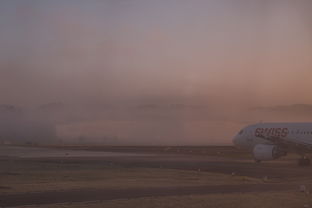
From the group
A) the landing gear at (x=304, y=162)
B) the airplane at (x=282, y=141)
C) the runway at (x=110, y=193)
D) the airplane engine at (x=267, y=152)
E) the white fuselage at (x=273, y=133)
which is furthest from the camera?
the white fuselage at (x=273, y=133)

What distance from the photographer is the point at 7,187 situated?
936 inches

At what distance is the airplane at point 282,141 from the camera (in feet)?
162

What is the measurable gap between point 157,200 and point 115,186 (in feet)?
18.8

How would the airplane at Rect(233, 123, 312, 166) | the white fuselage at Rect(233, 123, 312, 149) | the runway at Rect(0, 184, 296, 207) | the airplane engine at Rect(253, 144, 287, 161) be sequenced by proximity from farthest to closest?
the white fuselage at Rect(233, 123, 312, 149), the airplane at Rect(233, 123, 312, 166), the airplane engine at Rect(253, 144, 287, 161), the runway at Rect(0, 184, 296, 207)

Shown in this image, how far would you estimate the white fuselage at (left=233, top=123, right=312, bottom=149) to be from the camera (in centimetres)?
5044

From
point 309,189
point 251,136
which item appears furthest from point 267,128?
point 309,189

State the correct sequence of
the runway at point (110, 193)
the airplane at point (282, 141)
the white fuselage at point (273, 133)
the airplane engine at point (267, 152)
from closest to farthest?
the runway at point (110, 193)
the airplane engine at point (267, 152)
the airplane at point (282, 141)
the white fuselage at point (273, 133)

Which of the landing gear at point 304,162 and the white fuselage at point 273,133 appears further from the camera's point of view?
the white fuselage at point 273,133

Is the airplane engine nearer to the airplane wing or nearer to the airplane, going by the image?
the airplane

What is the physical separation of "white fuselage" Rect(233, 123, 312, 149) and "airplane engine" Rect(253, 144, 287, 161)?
1.74m

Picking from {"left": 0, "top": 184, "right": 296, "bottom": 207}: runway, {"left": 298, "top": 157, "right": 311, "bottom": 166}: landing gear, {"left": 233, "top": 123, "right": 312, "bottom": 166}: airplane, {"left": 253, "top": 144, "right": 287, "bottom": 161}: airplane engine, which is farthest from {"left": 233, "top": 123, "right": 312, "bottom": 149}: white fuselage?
{"left": 0, "top": 184, "right": 296, "bottom": 207}: runway

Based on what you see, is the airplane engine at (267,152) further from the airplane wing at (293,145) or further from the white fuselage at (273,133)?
the white fuselage at (273,133)

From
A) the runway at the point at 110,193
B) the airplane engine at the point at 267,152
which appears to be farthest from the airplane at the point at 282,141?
the runway at the point at 110,193

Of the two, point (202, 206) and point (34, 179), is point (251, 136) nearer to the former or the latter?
point (34, 179)
